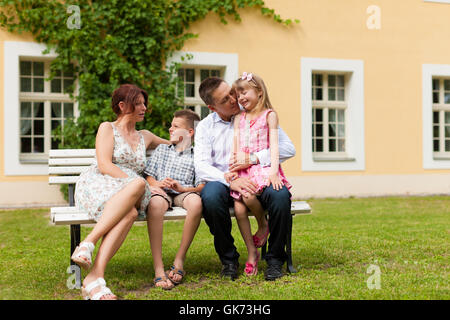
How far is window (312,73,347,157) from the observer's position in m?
9.85

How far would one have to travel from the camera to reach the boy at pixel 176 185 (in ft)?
Result: 10.7

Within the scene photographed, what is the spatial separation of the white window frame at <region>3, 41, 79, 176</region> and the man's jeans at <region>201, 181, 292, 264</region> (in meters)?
5.44

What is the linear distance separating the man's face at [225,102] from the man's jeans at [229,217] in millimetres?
518

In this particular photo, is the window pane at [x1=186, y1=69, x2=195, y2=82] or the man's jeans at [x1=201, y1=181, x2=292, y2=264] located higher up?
the window pane at [x1=186, y1=69, x2=195, y2=82]

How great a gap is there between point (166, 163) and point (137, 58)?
5.00m

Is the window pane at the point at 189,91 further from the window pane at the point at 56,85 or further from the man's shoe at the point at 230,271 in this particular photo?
the man's shoe at the point at 230,271

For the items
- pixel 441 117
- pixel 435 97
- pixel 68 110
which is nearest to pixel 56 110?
pixel 68 110

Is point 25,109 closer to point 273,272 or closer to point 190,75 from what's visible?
point 190,75

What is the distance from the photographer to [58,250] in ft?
15.1

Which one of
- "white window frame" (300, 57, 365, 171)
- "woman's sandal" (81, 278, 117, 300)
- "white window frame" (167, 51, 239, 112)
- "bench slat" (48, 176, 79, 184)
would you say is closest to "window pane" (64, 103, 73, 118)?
"white window frame" (167, 51, 239, 112)

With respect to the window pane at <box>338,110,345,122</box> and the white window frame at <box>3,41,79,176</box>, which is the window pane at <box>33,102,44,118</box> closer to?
the white window frame at <box>3,41,79,176</box>

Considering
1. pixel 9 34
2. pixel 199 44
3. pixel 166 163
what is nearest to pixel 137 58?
pixel 199 44

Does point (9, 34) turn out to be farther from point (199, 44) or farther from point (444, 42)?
point (444, 42)
